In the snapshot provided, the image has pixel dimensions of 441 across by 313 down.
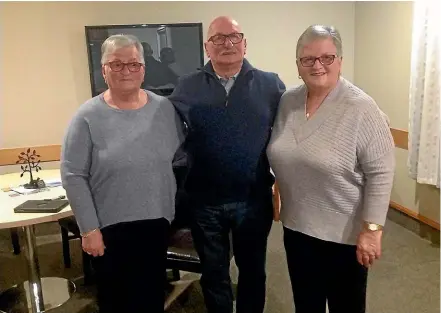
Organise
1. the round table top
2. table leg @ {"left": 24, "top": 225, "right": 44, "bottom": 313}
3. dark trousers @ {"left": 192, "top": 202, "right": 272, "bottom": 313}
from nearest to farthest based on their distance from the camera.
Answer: dark trousers @ {"left": 192, "top": 202, "right": 272, "bottom": 313}
the round table top
table leg @ {"left": 24, "top": 225, "right": 44, "bottom": 313}

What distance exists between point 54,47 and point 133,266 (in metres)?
2.53

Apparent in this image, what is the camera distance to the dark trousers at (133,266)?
5.49 feet

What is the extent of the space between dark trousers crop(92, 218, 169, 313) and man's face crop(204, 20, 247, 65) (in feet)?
2.10

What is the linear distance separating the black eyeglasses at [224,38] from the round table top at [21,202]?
107 cm

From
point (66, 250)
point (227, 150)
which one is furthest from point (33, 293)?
point (227, 150)

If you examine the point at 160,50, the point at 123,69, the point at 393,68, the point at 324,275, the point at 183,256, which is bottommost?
the point at 183,256

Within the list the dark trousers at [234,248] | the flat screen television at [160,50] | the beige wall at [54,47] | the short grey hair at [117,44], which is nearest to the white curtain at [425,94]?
the beige wall at [54,47]

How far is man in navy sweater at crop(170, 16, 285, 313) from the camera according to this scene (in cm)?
171

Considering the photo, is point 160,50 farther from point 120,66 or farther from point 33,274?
point 120,66

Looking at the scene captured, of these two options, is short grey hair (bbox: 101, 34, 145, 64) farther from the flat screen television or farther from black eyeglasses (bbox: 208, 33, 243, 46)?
the flat screen television

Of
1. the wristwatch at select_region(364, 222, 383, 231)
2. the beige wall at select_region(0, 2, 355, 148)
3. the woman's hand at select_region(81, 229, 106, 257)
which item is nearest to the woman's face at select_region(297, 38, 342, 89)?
the wristwatch at select_region(364, 222, 383, 231)

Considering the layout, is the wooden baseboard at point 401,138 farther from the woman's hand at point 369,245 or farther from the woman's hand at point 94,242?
the woman's hand at point 94,242

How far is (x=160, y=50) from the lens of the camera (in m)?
3.74

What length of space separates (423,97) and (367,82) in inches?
39.0
